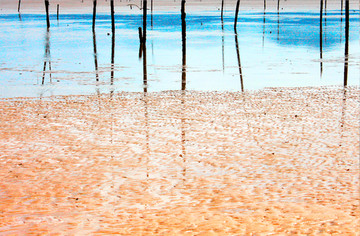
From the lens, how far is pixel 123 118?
43.7 ft

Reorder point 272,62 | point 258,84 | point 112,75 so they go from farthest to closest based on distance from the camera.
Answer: point 272,62 → point 112,75 → point 258,84

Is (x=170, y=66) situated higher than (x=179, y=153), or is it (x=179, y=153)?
(x=170, y=66)

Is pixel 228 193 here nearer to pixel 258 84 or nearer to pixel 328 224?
pixel 328 224

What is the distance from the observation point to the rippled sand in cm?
648

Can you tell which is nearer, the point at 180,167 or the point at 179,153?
the point at 180,167

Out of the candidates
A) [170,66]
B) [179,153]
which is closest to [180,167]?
[179,153]

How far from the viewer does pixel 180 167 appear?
9148mm

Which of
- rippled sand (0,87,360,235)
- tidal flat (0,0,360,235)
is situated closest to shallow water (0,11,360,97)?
tidal flat (0,0,360,235)

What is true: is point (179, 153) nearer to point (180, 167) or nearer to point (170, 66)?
point (180, 167)

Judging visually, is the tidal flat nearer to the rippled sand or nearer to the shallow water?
the rippled sand

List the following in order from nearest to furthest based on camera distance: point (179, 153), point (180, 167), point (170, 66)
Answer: point (180, 167) → point (179, 153) → point (170, 66)

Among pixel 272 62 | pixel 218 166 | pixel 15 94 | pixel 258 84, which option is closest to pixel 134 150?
pixel 218 166

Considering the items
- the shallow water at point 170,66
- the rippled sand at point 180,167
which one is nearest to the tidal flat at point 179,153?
the rippled sand at point 180,167

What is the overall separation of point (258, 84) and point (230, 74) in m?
3.13
